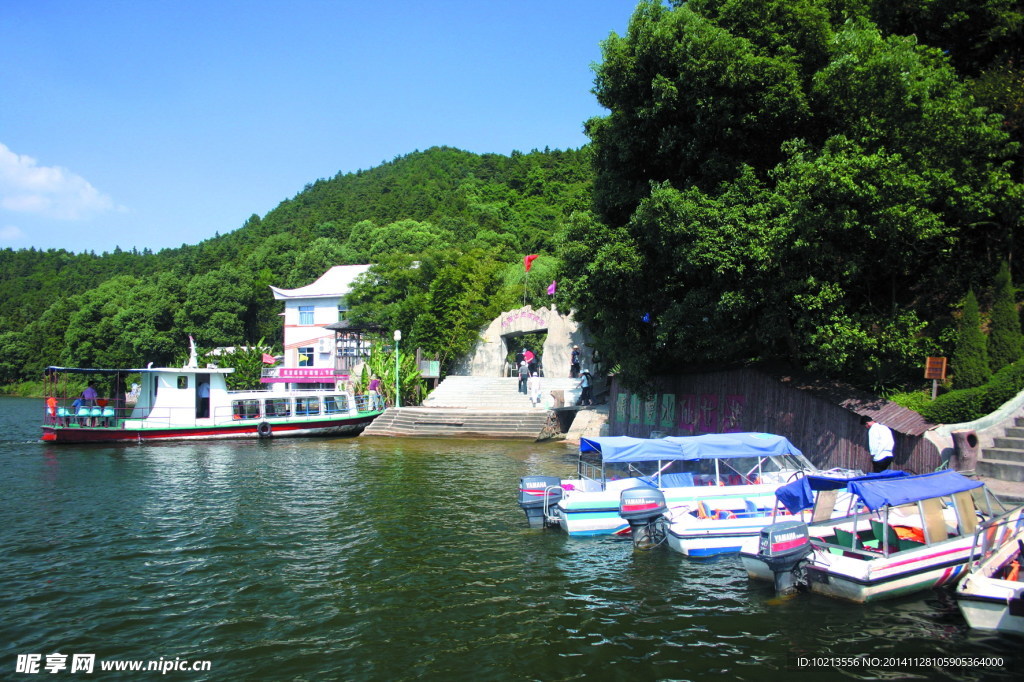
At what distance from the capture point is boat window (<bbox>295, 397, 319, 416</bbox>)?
32.8 metres

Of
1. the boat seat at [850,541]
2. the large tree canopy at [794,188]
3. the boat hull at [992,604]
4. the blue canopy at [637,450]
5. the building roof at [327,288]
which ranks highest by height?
the building roof at [327,288]

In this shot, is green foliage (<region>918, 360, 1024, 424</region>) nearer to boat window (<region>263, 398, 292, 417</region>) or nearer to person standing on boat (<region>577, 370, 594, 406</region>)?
person standing on boat (<region>577, 370, 594, 406</region>)

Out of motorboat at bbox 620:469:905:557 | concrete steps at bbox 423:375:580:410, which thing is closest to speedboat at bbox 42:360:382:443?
concrete steps at bbox 423:375:580:410

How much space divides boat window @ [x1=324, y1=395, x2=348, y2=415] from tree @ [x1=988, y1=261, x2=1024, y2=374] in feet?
87.3

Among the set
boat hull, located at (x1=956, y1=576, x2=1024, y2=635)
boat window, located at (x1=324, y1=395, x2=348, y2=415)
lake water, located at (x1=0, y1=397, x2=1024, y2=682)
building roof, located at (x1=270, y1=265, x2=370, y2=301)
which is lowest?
lake water, located at (x1=0, y1=397, x2=1024, y2=682)

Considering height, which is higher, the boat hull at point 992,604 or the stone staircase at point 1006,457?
the stone staircase at point 1006,457

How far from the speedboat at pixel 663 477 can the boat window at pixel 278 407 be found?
2168 centimetres

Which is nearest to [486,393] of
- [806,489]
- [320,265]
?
[806,489]

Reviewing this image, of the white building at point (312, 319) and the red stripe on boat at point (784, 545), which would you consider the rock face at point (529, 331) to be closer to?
the white building at point (312, 319)

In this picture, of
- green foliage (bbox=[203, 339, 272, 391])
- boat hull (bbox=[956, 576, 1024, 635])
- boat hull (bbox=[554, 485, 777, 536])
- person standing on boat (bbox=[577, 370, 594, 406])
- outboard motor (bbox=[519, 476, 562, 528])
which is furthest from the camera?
green foliage (bbox=[203, 339, 272, 391])

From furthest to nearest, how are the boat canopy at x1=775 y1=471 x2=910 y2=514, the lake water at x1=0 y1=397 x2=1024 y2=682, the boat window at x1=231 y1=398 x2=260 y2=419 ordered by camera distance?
1. the boat window at x1=231 y1=398 x2=260 y2=419
2. the boat canopy at x1=775 y1=471 x2=910 y2=514
3. the lake water at x1=0 y1=397 x2=1024 y2=682

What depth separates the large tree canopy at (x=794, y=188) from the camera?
15172 millimetres

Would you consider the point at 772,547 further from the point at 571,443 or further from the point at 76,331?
the point at 76,331

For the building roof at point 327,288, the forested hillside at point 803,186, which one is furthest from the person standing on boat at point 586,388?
the building roof at point 327,288
